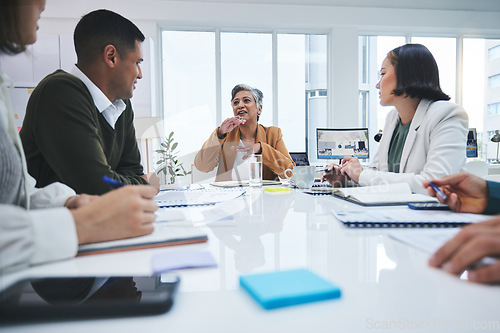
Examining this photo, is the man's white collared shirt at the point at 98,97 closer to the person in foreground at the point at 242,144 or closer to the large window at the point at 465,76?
the person in foreground at the point at 242,144

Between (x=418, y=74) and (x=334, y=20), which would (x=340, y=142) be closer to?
(x=418, y=74)

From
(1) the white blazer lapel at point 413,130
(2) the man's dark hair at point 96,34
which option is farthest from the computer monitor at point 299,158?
(2) the man's dark hair at point 96,34

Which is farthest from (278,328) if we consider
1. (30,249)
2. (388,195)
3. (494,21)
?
(494,21)

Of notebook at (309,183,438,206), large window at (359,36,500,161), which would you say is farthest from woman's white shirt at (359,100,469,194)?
large window at (359,36,500,161)

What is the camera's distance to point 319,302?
1.08 feet

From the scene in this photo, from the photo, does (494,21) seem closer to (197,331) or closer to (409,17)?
(409,17)

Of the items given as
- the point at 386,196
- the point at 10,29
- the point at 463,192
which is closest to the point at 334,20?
the point at 386,196

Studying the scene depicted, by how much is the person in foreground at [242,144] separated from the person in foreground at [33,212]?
1.81 metres

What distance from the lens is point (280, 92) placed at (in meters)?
5.35

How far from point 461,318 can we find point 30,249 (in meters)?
0.48

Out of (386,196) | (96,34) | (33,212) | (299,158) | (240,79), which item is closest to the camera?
(33,212)

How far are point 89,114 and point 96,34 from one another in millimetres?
412

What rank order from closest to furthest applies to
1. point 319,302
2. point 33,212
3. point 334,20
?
point 319,302 < point 33,212 < point 334,20

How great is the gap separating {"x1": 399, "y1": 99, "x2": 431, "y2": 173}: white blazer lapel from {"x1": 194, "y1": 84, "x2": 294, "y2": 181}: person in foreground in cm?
92
